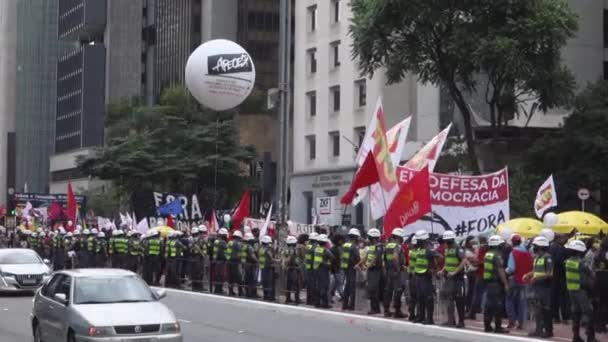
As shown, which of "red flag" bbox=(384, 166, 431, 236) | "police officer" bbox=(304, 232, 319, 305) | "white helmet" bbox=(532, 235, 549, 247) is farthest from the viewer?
"police officer" bbox=(304, 232, 319, 305)

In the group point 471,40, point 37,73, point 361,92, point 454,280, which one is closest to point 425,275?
point 454,280

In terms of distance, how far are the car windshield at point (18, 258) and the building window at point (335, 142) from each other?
1192 inches

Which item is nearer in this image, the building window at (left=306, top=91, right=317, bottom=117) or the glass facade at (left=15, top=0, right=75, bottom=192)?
the building window at (left=306, top=91, right=317, bottom=117)

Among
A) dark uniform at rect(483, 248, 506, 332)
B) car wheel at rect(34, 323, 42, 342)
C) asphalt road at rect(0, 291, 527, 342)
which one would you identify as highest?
dark uniform at rect(483, 248, 506, 332)

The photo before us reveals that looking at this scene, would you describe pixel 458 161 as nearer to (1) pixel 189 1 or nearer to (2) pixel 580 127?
(2) pixel 580 127

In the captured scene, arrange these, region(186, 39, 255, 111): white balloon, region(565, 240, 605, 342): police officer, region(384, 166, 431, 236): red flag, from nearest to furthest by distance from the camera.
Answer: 1. region(565, 240, 605, 342): police officer
2. region(384, 166, 431, 236): red flag
3. region(186, 39, 255, 111): white balloon

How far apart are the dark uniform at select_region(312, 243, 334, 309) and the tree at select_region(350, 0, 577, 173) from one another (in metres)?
15.5

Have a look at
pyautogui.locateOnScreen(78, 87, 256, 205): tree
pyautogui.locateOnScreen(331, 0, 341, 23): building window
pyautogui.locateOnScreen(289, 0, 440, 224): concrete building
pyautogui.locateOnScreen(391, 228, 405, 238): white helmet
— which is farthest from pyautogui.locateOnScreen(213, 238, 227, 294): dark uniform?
pyautogui.locateOnScreen(331, 0, 341, 23): building window

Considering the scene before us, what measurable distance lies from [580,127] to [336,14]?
1926 centimetres

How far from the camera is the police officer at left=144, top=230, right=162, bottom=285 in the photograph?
32.9 m

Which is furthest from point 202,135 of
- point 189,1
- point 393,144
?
point 393,144

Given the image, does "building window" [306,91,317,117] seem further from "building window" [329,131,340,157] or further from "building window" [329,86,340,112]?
"building window" [329,131,340,157]

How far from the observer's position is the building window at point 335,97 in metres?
58.7

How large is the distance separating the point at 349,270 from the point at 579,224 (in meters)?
5.10
